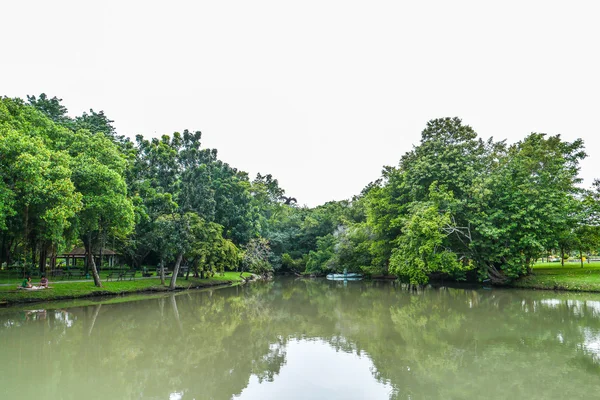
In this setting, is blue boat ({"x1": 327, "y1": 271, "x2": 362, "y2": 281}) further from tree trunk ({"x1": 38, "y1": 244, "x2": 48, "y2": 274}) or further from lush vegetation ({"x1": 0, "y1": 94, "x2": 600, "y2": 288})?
tree trunk ({"x1": 38, "y1": 244, "x2": 48, "y2": 274})

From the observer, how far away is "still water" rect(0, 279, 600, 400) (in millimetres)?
6691

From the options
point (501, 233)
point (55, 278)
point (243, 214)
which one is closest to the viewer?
point (501, 233)

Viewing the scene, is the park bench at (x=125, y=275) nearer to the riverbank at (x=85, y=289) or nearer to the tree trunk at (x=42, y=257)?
the riverbank at (x=85, y=289)

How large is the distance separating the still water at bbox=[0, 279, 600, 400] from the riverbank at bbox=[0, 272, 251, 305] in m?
2.80

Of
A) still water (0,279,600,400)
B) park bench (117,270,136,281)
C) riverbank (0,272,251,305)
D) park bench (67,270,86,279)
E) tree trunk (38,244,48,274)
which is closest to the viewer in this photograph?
still water (0,279,600,400)

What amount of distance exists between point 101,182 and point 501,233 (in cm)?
2290

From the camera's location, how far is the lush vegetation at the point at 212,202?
1620 cm

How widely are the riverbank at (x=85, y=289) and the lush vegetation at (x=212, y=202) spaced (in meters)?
0.81

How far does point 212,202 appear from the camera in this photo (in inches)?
1159

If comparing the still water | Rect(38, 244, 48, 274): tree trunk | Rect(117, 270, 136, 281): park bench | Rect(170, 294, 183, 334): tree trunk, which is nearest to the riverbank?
Rect(117, 270, 136, 281): park bench

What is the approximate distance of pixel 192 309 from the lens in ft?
56.4

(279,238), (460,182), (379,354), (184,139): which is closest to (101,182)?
(184,139)

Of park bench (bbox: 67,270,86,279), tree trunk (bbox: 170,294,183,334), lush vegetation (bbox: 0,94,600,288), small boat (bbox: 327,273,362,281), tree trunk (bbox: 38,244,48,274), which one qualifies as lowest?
small boat (bbox: 327,273,362,281)

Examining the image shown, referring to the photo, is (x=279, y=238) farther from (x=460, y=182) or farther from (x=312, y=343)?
(x=312, y=343)
